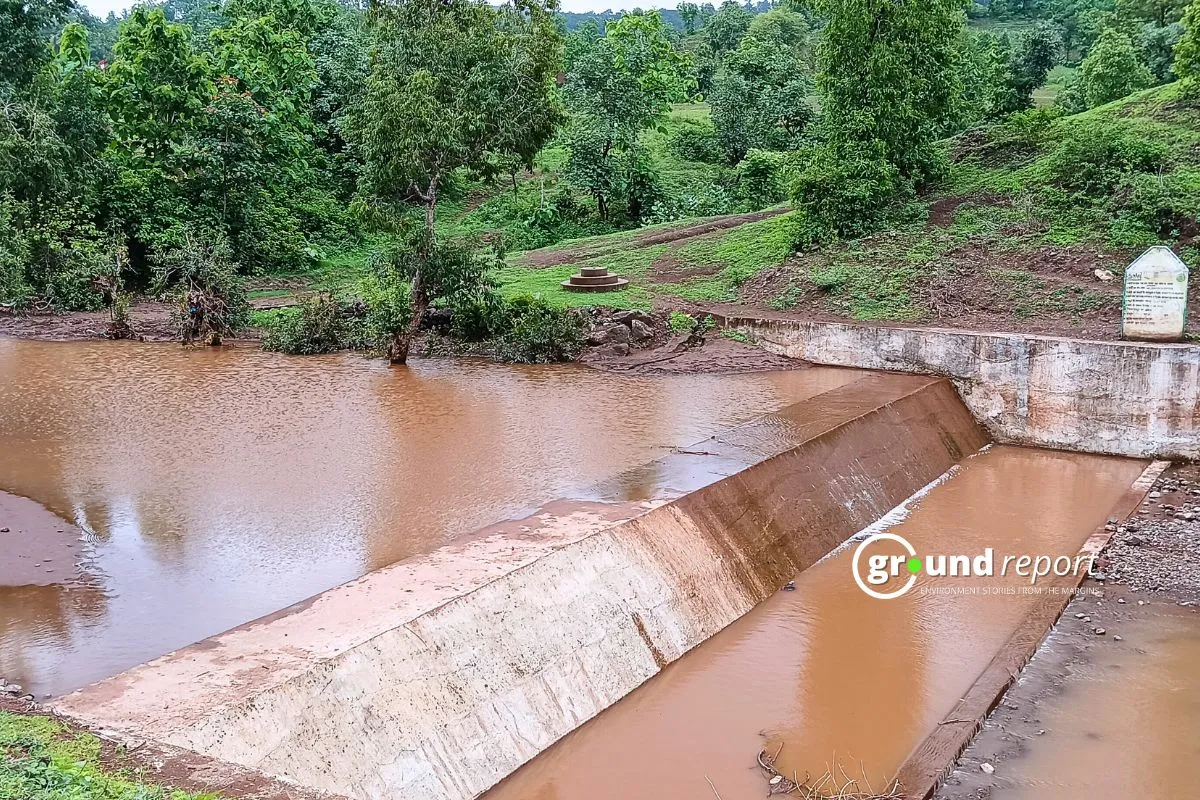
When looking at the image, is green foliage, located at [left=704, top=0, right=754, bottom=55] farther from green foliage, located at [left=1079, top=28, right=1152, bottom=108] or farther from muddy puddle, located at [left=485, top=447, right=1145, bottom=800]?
muddy puddle, located at [left=485, top=447, right=1145, bottom=800]

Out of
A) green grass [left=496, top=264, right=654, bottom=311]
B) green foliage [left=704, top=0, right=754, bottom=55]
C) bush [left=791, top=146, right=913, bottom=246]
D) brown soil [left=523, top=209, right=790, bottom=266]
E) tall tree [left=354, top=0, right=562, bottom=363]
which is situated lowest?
green grass [left=496, top=264, right=654, bottom=311]

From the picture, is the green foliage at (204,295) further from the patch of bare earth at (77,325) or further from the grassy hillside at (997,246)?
the grassy hillside at (997,246)

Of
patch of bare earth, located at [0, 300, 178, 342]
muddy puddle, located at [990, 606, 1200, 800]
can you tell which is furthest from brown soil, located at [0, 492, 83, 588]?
patch of bare earth, located at [0, 300, 178, 342]

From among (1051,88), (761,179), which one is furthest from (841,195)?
(1051,88)

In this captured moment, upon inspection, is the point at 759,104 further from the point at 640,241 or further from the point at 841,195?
the point at 841,195

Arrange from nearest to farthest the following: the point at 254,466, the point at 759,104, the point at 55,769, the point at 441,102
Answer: the point at 55,769
the point at 254,466
the point at 441,102
the point at 759,104

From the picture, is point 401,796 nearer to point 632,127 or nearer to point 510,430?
point 510,430
